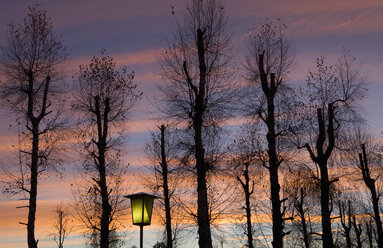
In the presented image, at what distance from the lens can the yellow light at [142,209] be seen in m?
16.0

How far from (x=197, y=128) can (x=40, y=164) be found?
8.41m

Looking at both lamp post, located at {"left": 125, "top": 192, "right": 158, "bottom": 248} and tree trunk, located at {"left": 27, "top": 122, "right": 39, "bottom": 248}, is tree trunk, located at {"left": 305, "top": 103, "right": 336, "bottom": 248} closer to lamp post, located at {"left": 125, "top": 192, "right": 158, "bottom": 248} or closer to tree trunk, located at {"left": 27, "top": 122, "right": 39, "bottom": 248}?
lamp post, located at {"left": 125, "top": 192, "right": 158, "bottom": 248}

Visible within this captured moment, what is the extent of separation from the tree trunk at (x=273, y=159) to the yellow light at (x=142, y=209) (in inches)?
289

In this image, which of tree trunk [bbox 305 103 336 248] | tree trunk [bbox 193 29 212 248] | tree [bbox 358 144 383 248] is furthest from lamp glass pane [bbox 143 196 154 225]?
tree [bbox 358 144 383 248]

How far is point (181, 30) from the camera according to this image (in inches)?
824

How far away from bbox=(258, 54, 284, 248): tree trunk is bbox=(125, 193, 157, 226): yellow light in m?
7.35

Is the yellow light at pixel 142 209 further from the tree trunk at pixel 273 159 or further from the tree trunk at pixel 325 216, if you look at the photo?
the tree trunk at pixel 325 216

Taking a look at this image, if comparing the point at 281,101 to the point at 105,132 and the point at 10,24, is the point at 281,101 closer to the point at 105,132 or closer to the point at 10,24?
A: the point at 105,132

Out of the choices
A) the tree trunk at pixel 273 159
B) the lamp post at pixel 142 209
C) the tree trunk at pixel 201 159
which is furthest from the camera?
the tree trunk at pixel 273 159

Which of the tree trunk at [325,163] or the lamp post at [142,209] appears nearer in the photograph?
the lamp post at [142,209]

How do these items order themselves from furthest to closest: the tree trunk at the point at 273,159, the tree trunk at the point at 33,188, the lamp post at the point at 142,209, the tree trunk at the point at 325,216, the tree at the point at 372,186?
the tree at the point at 372,186, the tree trunk at the point at 325,216, the tree trunk at the point at 273,159, the tree trunk at the point at 33,188, the lamp post at the point at 142,209

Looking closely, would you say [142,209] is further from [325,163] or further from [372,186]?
[372,186]

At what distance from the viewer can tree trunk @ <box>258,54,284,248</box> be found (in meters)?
20.9

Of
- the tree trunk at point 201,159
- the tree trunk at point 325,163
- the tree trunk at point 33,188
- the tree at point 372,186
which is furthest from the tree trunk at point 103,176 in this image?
the tree at point 372,186
